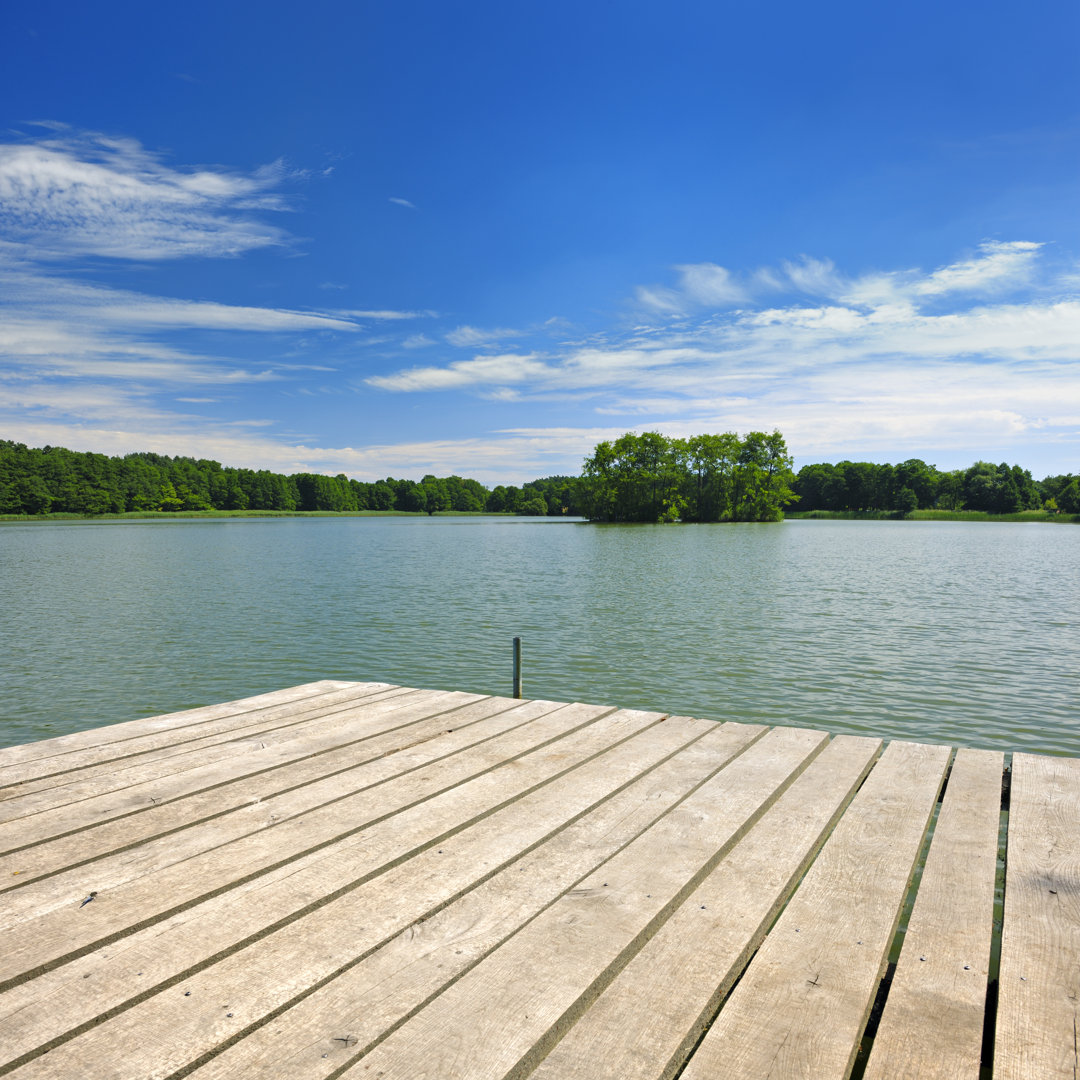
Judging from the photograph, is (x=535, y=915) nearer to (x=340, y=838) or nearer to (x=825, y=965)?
(x=825, y=965)

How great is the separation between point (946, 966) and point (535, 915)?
3.95ft

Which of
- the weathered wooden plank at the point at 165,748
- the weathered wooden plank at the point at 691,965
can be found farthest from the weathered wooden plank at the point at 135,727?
the weathered wooden plank at the point at 691,965

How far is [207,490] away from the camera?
122 meters

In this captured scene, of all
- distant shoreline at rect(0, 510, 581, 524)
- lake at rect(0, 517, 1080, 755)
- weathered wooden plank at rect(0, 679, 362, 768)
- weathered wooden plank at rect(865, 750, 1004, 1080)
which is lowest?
lake at rect(0, 517, 1080, 755)

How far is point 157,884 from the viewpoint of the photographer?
2.52m

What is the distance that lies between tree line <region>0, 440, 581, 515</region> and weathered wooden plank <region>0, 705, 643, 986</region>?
101536mm

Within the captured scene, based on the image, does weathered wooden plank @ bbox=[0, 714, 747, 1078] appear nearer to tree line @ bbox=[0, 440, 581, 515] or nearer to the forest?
the forest

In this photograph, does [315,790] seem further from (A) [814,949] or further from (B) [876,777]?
(B) [876,777]

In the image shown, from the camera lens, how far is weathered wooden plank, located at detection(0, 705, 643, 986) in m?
2.23

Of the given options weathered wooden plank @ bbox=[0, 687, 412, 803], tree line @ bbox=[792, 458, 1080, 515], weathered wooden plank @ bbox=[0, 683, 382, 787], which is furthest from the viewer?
tree line @ bbox=[792, 458, 1080, 515]

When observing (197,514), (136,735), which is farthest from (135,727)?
(197,514)

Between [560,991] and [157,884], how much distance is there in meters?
1.49

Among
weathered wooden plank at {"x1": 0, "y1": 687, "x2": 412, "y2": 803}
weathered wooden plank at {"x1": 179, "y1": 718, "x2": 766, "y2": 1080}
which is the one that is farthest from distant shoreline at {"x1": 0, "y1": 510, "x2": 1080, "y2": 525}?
weathered wooden plank at {"x1": 179, "y1": 718, "x2": 766, "y2": 1080}

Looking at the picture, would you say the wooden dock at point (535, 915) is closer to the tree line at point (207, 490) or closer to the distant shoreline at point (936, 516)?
the tree line at point (207, 490)
